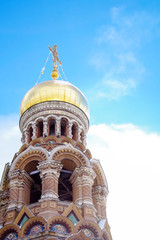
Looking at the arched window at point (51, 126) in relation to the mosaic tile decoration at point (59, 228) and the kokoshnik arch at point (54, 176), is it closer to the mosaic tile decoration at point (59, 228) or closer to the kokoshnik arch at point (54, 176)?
the kokoshnik arch at point (54, 176)

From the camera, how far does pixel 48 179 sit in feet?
52.4

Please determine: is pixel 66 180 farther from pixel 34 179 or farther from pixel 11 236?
pixel 11 236

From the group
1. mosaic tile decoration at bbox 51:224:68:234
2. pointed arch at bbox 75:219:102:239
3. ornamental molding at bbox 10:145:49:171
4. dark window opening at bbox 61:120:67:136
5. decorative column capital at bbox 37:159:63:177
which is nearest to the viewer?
mosaic tile decoration at bbox 51:224:68:234

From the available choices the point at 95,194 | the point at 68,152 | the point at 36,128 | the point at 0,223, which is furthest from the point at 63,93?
the point at 0,223

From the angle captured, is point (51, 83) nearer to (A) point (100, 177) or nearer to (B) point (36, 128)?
(B) point (36, 128)

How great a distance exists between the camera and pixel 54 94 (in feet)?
65.0

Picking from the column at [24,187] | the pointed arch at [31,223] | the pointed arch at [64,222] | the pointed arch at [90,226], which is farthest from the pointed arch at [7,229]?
the pointed arch at [90,226]

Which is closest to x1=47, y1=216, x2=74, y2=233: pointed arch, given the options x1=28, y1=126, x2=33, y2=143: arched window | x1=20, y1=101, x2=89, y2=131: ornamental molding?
x1=28, y1=126, x2=33, y2=143: arched window

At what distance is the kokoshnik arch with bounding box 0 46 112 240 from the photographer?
48.1 feet

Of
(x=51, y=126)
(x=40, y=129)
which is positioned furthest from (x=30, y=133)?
(x=51, y=126)

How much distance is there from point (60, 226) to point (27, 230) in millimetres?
1121

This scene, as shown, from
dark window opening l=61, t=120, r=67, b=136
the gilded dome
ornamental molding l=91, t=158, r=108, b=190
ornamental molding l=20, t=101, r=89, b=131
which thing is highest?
the gilded dome

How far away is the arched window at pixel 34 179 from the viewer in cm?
1727

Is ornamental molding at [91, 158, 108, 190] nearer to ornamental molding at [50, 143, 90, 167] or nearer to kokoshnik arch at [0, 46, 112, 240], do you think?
kokoshnik arch at [0, 46, 112, 240]
